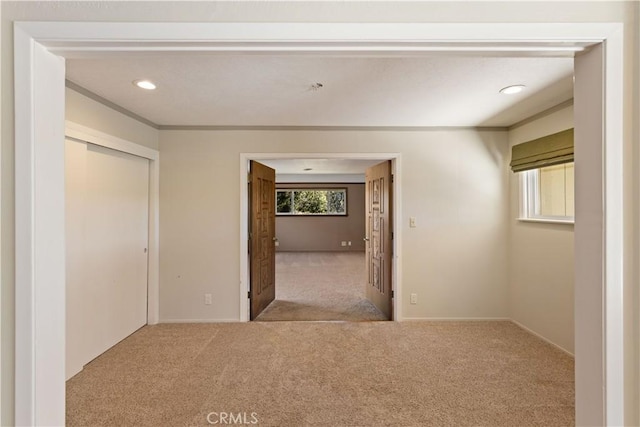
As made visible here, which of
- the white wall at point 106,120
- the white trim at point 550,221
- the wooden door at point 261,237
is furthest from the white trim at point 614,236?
the wooden door at point 261,237

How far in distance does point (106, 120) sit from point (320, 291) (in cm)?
364

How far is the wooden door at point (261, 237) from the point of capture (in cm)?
379

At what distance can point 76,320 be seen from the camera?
99.1 inches

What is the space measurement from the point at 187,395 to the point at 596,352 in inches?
90.8

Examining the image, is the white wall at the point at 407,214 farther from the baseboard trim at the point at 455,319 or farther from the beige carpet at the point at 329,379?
the beige carpet at the point at 329,379

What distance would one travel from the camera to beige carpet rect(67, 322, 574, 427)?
2.01 m

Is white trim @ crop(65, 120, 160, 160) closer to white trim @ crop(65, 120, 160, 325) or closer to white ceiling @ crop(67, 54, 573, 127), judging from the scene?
white trim @ crop(65, 120, 160, 325)

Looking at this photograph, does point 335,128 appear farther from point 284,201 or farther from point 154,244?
point 284,201

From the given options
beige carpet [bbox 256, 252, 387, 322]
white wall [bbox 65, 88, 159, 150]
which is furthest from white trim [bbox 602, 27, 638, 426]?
white wall [bbox 65, 88, 159, 150]

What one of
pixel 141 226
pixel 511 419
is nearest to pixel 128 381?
pixel 141 226

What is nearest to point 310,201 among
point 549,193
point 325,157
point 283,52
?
point 325,157

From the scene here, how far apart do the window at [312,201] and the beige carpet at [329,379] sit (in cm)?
652

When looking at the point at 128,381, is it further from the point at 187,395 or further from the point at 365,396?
the point at 365,396

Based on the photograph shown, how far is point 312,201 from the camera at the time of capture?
32.4 feet
